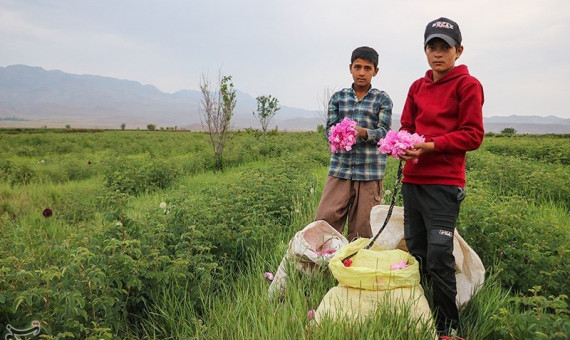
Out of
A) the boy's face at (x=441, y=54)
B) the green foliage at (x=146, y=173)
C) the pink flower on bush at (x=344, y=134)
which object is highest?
the boy's face at (x=441, y=54)

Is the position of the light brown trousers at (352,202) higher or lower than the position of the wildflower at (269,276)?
higher

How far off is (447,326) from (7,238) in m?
3.61

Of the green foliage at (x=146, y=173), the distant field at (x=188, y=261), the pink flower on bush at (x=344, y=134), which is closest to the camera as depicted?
the distant field at (x=188, y=261)

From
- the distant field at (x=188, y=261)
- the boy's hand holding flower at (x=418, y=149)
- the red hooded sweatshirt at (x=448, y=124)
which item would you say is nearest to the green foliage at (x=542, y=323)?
the distant field at (x=188, y=261)

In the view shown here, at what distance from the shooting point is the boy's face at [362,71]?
348 centimetres

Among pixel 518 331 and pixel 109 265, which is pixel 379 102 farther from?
pixel 109 265

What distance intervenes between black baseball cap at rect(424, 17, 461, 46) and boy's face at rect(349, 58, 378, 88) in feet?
3.11

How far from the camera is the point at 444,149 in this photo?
2.41 metres

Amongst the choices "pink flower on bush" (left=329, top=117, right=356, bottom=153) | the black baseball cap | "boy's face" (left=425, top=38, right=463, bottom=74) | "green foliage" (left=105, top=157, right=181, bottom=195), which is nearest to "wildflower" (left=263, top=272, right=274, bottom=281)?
"pink flower on bush" (left=329, top=117, right=356, bottom=153)

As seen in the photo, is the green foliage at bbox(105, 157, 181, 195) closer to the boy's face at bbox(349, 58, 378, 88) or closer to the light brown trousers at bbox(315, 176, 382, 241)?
the light brown trousers at bbox(315, 176, 382, 241)

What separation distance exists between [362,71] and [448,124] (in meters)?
1.17

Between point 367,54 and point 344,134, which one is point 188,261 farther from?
point 367,54

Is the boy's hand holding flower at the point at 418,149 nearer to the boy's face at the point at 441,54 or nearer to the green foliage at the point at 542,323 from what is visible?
the boy's face at the point at 441,54

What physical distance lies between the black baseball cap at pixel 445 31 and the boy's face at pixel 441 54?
0.15ft
